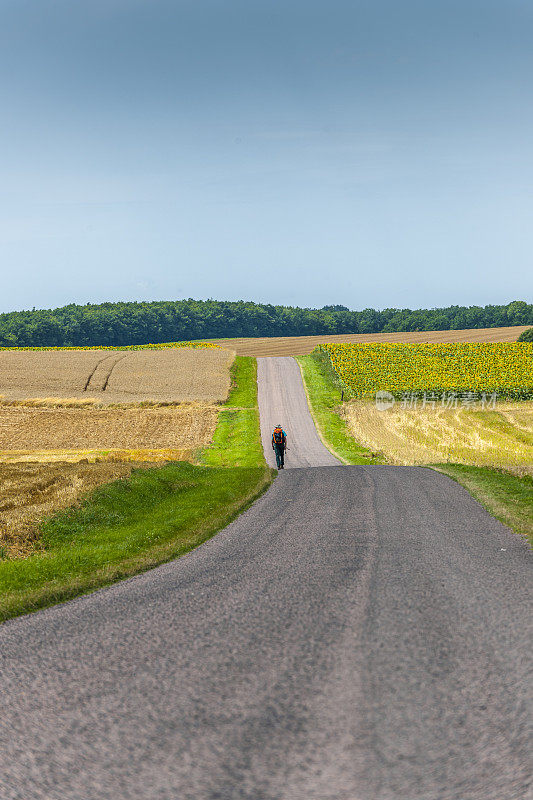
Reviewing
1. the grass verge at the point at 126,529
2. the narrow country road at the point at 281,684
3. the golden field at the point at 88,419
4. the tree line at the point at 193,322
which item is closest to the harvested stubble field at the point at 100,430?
the golden field at the point at 88,419

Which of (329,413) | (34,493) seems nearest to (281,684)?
(34,493)

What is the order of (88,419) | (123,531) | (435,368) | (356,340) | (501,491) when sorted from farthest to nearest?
1. (356,340)
2. (435,368)
3. (88,419)
4. (501,491)
5. (123,531)

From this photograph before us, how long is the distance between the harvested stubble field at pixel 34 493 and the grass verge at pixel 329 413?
73.1 feet

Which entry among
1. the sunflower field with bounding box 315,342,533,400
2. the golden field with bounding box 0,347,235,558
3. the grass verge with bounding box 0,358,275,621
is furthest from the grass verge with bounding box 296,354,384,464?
the grass verge with bounding box 0,358,275,621

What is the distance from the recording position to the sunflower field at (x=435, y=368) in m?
67.8

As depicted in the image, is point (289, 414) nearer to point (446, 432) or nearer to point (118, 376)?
point (446, 432)

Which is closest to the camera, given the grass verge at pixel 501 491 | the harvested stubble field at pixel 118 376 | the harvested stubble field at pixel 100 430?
the grass verge at pixel 501 491

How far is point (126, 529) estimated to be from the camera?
51.5 ft

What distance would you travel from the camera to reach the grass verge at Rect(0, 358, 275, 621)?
10617 millimetres

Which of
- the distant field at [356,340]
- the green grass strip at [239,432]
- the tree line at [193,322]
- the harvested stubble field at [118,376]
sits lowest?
the green grass strip at [239,432]

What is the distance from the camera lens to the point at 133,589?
1021cm

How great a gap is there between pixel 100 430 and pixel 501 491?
127 ft

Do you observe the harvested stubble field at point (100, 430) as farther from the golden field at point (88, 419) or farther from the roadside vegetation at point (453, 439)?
the roadside vegetation at point (453, 439)

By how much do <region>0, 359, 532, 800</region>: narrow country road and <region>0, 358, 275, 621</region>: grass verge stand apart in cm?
76
